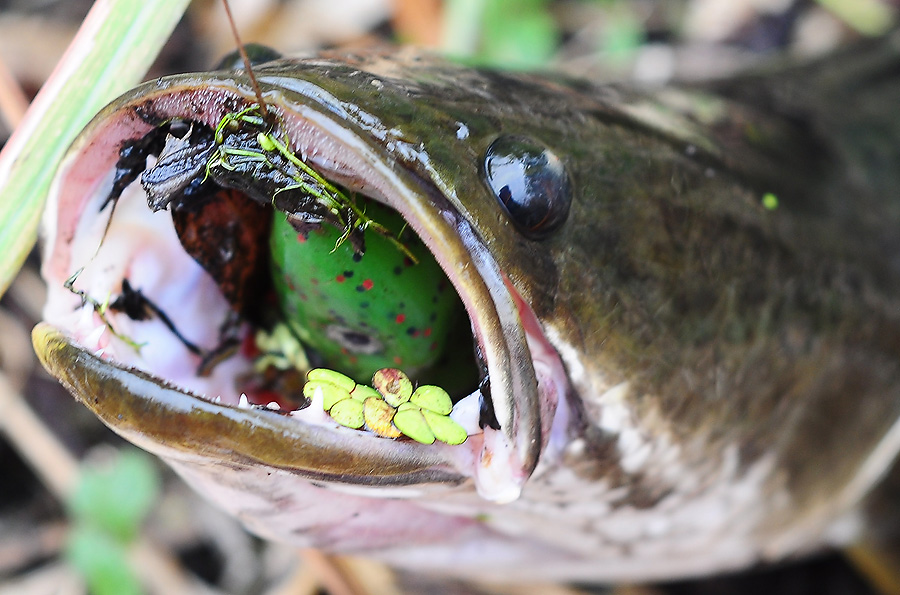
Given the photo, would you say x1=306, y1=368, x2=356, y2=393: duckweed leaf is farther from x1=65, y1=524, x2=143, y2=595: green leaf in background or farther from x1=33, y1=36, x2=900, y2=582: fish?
x1=65, y1=524, x2=143, y2=595: green leaf in background

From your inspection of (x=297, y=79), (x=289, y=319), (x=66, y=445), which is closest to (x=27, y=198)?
(x=289, y=319)

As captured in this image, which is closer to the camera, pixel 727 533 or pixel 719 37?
pixel 727 533

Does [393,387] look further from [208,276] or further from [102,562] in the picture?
[102,562]

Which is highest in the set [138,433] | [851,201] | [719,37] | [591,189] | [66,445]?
[719,37]

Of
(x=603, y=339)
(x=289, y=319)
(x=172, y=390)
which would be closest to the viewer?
(x=172, y=390)

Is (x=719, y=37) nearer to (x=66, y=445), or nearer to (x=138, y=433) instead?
(x=66, y=445)

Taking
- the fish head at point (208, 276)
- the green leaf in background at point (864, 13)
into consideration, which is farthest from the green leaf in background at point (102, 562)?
the green leaf in background at point (864, 13)
